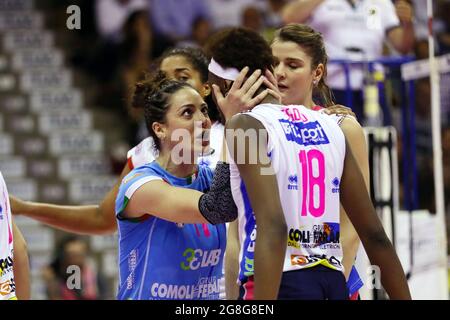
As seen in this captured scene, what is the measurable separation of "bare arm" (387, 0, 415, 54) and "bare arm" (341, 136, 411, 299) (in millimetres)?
3958

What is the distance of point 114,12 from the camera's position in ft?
37.9

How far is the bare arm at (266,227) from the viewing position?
3.43 metres

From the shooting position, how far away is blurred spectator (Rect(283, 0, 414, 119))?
7.16 metres

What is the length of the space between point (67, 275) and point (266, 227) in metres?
6.23

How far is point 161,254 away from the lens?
446 centimetres

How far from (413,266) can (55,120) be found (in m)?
6.28

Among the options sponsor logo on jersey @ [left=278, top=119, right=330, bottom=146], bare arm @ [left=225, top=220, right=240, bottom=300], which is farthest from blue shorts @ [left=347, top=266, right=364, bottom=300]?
sponsor logo on jersey @ [left=278, top=119, right=330, bottom=146]

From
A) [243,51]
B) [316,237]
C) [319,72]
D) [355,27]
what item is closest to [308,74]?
[319,72]

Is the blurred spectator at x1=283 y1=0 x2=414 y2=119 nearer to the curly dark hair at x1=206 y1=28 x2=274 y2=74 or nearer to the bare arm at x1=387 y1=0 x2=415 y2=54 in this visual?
the bare arm at x1=387 y1=0 x2=415 y2=54

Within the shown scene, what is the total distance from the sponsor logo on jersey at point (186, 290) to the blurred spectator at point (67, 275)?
4.78 meters

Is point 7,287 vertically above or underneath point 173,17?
underneath

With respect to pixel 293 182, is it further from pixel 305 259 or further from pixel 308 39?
pixel 308 39
